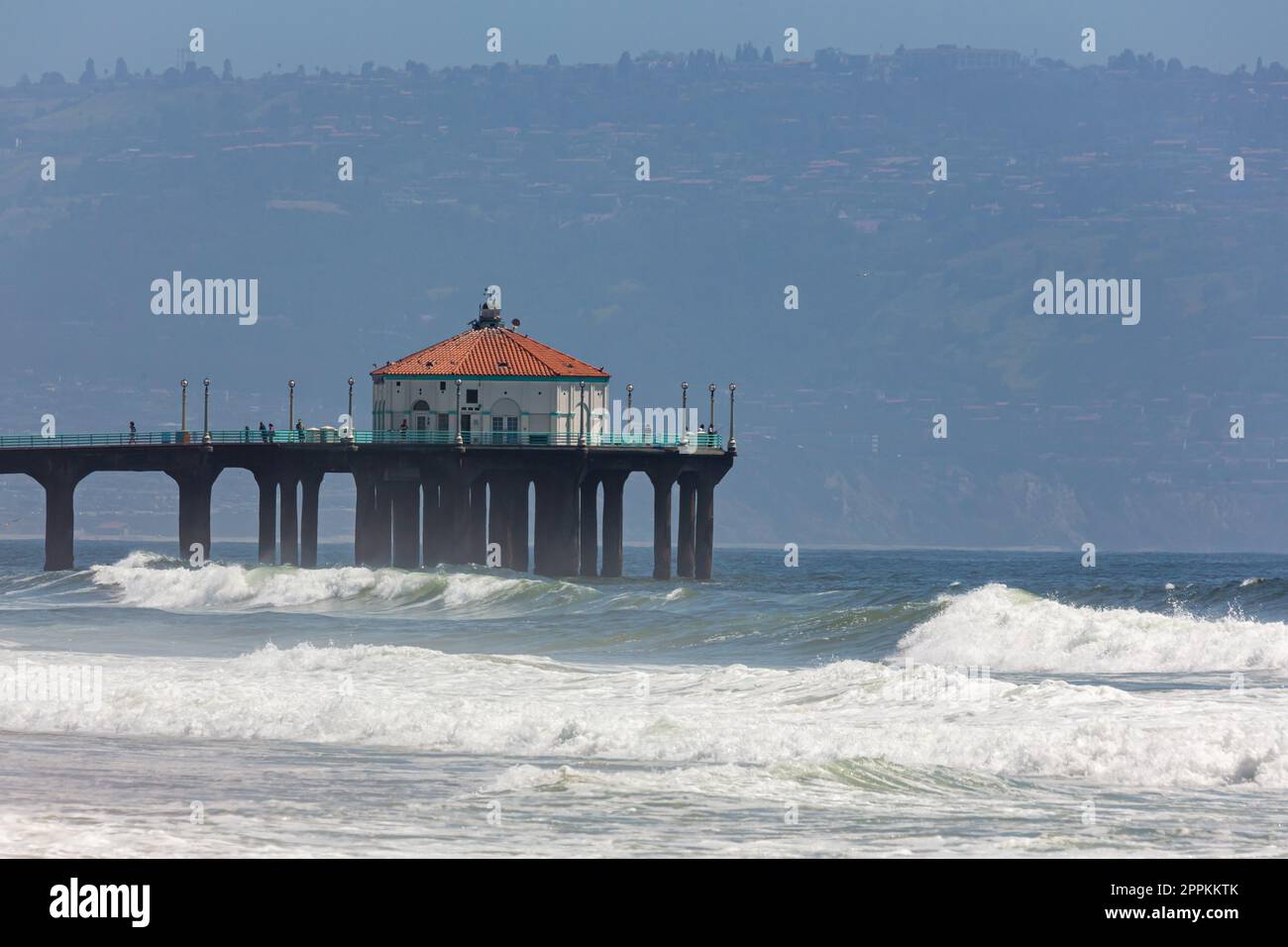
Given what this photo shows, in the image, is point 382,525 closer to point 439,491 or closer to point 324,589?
point 439,491

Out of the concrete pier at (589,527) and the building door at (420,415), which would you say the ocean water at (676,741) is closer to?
the building door at (420,415)

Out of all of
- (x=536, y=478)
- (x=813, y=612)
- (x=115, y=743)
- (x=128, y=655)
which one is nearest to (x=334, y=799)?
(x=115, y=743)

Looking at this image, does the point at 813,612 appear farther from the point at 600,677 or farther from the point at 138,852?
the point at 138,852

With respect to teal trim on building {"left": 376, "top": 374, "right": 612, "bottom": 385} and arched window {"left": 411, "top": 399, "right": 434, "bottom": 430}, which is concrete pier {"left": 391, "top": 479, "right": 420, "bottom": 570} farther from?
teal trim on building {"left": 376, "top": 374, "right": 612, "bottom": 385}

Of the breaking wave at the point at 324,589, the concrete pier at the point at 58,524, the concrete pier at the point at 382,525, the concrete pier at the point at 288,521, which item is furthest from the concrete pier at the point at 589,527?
the concrete pier at the point at 58,524

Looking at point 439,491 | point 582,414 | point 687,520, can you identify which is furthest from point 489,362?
point 687,520

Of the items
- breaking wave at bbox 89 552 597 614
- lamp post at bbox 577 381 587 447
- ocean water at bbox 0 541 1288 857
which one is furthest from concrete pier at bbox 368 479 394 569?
ocean water at bbox 0 541 1288 857
